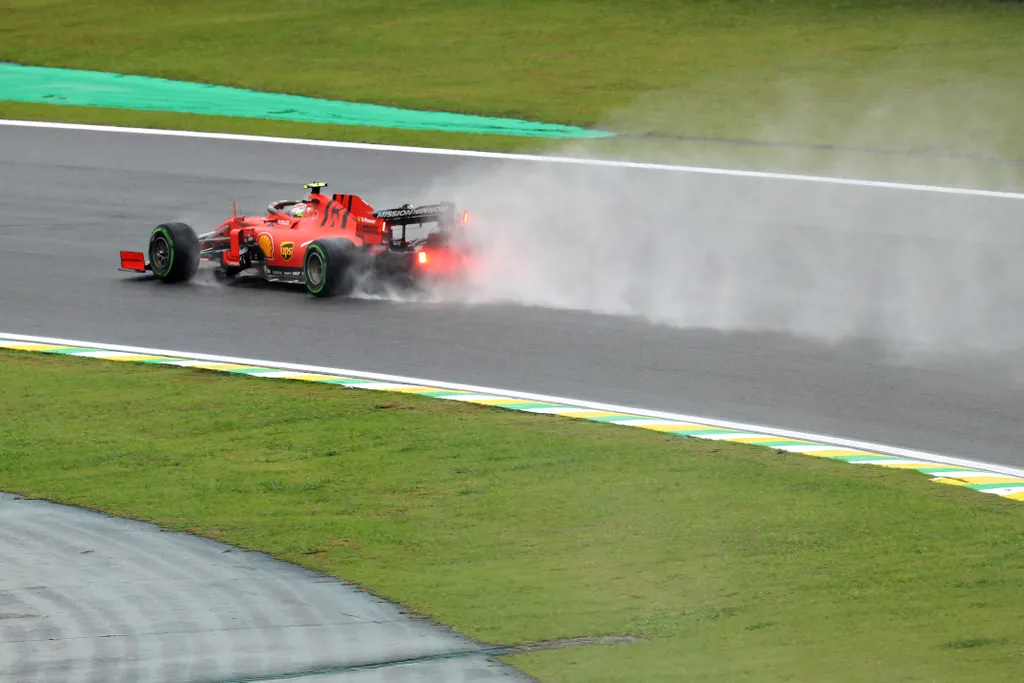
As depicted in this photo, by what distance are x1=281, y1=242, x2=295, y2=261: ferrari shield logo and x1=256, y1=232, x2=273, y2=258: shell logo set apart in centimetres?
17

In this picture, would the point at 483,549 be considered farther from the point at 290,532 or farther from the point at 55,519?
the point at 55,519

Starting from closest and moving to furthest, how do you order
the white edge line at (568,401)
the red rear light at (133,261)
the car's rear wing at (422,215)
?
the white edge line at (568,401)
the car's rear wing at (422,215)
the red rear light at (133,261)

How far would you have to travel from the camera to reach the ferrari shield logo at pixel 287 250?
17.3 m

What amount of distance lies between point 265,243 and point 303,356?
298 cm

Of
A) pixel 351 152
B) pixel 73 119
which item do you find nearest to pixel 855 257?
pixel 351 152

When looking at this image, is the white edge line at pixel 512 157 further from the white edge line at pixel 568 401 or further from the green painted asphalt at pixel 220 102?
the white edge line at pixel 568 401

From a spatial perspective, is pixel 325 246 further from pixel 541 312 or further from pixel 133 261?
pixel 133 261

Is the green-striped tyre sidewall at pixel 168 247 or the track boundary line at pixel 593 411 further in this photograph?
the green-striped tyre sidewall at pixel 168 247

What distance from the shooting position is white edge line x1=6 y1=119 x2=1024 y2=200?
22312mm

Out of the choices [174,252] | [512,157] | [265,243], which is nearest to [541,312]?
[265,243]

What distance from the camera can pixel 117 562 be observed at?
29.3ft

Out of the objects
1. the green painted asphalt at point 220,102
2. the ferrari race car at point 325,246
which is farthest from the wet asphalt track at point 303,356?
the green painted asphalt at point 220,102

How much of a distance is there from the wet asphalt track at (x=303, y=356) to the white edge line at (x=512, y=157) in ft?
2.00

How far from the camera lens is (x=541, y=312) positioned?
1627 cm
